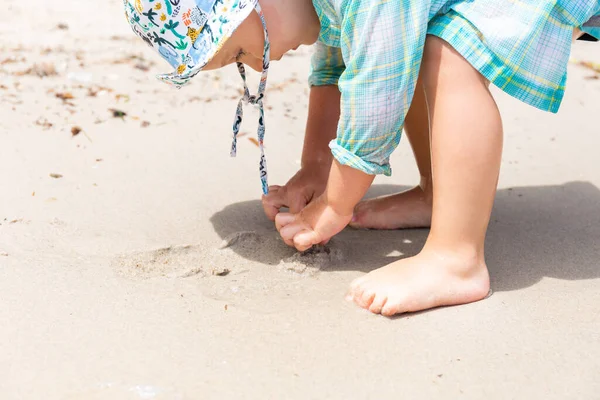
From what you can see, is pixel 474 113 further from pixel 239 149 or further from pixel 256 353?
pixel 239 149

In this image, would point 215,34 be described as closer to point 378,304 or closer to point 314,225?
point 314,225

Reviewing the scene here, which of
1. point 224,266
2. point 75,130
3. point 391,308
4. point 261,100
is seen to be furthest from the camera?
point 75,130

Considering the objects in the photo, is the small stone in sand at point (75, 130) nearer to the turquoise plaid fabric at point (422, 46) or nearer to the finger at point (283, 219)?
the finger at point (283, 219)

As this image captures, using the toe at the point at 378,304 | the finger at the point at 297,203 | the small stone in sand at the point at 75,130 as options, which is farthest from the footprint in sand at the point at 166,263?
the small stone in sand at the point at 75,130

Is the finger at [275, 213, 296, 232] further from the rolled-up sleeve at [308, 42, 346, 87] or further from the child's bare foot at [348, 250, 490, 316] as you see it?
the rolled-up sleeve at [308, 42, 346, 87]

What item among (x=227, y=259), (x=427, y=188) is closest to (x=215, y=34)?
Answer: (x=227, y=259)

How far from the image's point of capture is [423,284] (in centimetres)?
154

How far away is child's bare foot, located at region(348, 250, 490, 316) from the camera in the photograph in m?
1.51

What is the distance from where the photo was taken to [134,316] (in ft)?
4.82

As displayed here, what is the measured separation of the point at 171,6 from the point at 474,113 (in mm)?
692

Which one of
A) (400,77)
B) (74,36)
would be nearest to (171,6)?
(400,77)

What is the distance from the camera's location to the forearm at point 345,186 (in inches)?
63.9

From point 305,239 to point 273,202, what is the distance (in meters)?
0.30

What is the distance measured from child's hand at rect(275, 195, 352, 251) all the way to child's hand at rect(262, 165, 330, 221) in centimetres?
18
